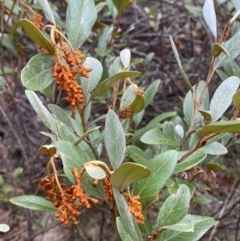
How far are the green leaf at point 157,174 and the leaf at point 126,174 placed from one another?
0.28 ft

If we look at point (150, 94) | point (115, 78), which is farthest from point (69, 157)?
point (150, 94)

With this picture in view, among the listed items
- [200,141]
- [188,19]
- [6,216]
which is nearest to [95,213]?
[6,216]

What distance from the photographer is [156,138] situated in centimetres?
100

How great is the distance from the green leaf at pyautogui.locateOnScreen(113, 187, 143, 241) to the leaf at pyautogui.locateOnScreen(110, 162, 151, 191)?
14 mm

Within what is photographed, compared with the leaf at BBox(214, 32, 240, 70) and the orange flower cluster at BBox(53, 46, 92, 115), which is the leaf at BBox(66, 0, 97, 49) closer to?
the orange flower cluster at BBox(53, 46, 92, 115)

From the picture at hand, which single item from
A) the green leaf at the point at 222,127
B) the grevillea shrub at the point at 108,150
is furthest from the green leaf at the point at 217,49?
the green leaf at the point at 222,127

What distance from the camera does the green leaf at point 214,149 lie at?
97cm

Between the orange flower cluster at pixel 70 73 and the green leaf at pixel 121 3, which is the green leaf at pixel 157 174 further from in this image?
the green leaf at pixel 121 3

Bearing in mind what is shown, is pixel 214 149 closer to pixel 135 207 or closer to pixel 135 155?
pixel 135 155

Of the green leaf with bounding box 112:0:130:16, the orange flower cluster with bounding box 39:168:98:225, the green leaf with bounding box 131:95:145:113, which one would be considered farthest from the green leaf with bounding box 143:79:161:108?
the orange flower cluster with bounding box 39:168:98:225

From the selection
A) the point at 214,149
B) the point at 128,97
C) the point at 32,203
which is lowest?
the point at 32,203

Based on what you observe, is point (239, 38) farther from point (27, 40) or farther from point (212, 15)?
point (27, 40)

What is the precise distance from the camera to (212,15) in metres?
0.92

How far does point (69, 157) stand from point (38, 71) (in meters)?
0.17
